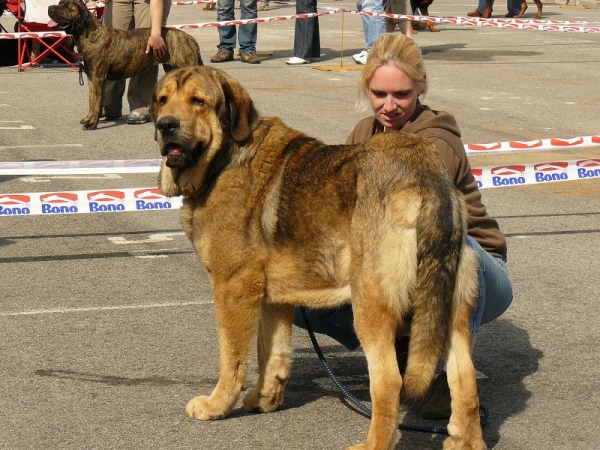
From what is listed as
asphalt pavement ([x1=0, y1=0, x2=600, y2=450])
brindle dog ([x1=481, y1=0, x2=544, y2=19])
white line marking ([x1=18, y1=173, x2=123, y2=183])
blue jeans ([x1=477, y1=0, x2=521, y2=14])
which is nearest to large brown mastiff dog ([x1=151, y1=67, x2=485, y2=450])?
asphalt pavement ([x1=0, y1=0, x2=600, y2=450])

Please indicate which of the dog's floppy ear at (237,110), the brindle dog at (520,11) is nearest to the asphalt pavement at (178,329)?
the dog's floppy ear at (237,110)

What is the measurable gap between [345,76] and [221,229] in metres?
11.6

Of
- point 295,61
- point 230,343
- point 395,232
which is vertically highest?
point 395,232

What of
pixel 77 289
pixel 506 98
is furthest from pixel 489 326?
pixel 506 98

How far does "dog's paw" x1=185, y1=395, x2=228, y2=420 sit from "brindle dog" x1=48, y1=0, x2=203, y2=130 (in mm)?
7662

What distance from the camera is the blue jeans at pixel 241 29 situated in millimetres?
16297

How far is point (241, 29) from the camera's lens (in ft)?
54.4

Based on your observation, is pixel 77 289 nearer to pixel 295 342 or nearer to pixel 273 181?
pixel 295 342

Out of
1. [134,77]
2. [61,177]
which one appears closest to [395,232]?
[61,177]

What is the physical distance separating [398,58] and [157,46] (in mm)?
7453

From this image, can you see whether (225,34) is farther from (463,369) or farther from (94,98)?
(463,369)

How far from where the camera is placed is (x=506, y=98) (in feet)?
44.3

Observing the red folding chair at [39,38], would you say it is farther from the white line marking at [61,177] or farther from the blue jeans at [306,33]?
the white line marking at [61,177]

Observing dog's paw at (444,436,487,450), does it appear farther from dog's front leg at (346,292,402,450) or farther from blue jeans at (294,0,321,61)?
blue jeans at (294,0,321,61)
